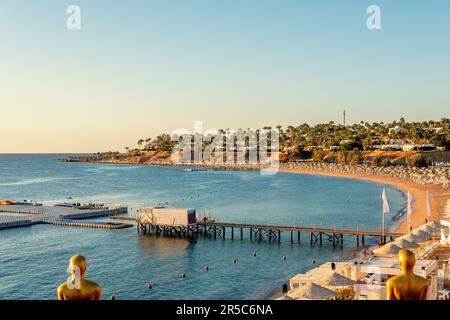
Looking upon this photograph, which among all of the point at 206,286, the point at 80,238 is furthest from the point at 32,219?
the point at 206,286

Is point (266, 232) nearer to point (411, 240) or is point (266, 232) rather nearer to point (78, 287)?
point (411, 240)

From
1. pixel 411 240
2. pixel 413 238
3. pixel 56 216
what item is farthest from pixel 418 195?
pixel 56 216

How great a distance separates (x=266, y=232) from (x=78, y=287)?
5837 centimetres

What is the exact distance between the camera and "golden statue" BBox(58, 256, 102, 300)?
12.7 ft

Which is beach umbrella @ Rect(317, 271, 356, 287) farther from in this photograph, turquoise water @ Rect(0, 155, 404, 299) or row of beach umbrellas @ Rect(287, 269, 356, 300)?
turquoise water @ Rect(0, 155, 404, 299)

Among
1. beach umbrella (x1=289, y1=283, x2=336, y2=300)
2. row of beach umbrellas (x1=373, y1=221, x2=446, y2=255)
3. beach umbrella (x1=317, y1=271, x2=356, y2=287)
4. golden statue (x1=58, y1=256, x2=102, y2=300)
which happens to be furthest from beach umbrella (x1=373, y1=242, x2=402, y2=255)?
golden statue (x1=58, y1=256, x2=102, y2=300)

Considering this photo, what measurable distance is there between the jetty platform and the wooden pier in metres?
8.83

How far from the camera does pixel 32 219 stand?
74.3 metres

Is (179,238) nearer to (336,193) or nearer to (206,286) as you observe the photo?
(206,286)

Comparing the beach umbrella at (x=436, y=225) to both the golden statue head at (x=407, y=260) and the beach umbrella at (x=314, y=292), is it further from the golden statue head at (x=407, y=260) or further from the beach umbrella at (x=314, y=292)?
the golden statue head at (x=407, y=260)

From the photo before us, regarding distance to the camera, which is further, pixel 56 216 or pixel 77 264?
pixel 56 216

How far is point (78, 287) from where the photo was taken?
3906 mm

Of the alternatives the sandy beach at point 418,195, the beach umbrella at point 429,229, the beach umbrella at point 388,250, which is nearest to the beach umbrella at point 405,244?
the beach umbrella at point 388,250
